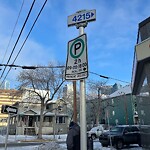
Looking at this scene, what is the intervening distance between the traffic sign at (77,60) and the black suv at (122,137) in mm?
15286

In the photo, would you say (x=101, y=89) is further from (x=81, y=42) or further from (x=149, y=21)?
(x=81, y=42)

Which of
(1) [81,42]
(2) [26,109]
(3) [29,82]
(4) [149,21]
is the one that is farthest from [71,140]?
(2) [26,109]

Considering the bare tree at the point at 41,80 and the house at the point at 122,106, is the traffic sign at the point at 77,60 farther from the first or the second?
the house at the point at 122,106

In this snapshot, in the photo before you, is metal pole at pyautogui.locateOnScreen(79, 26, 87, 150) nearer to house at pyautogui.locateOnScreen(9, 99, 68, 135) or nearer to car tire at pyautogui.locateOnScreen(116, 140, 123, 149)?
car tire at pyautogui.locateOnScreen(116, 140, 123, 149)

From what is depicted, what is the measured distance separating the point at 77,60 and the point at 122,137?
1620 cm

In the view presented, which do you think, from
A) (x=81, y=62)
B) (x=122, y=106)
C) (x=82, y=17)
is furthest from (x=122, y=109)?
(x=81, y=62)

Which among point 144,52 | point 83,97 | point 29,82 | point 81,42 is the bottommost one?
point 83,97

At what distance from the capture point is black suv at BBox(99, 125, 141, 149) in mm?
18344

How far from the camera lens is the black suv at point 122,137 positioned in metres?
18.3

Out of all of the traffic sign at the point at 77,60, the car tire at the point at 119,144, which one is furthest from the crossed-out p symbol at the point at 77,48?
the car tire at the point at 119,144

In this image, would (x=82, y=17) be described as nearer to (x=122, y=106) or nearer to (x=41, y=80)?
(x=41, y=80)

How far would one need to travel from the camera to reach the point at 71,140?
5.76m

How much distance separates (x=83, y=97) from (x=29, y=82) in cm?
2958

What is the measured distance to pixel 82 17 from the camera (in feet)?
14.2
